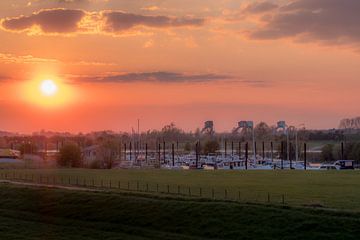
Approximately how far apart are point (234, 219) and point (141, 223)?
23.8 feet

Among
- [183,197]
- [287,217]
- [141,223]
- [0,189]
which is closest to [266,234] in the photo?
[287,217]

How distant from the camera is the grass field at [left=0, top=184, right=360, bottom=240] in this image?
37.9m

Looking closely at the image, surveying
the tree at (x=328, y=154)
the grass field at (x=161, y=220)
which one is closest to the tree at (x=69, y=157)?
the grass field at (x=161, y=220)

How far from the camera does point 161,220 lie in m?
43.0

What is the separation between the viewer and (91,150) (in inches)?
7003

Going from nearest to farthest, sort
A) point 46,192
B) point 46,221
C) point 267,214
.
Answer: point 267,214 < point 46,221 < point 46,192

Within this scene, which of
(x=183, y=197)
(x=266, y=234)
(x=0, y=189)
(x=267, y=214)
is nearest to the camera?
(x=266, y=234)

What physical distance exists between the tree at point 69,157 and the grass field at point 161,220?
75660mm

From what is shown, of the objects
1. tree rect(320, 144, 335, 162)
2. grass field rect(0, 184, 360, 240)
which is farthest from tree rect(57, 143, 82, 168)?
tree rect(320, 144, 335, 162)

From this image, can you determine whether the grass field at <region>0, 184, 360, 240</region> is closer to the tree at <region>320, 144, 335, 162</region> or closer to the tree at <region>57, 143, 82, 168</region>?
the tree at <region>57, 143, 82, 168</region>

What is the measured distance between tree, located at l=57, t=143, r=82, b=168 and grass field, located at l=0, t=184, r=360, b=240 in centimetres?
7566

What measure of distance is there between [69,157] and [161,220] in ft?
291

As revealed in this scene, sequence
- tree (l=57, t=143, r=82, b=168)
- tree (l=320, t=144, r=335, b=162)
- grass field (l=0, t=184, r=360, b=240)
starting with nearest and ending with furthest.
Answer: grass field (l=0, t=184, r=360, b=240), tree (l=57, t=143, r=82, b=168), tree (l=320, t=144, r=335, b=162)

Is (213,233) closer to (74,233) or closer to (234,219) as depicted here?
(234,219)
